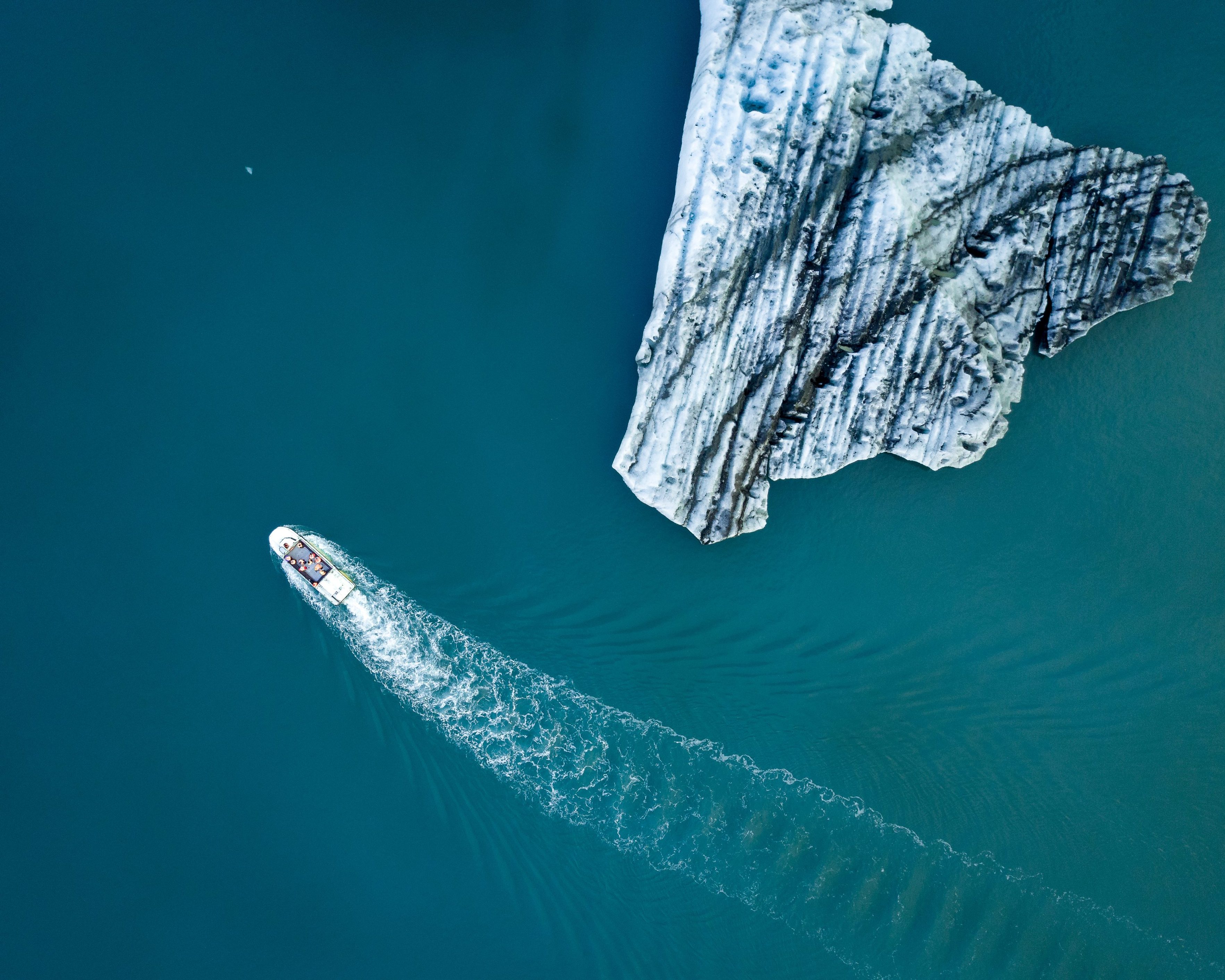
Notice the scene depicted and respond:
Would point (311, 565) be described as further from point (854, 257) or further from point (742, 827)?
point (854, 257)

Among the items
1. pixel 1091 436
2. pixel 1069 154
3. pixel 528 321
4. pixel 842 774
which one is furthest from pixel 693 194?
pixel 842 774

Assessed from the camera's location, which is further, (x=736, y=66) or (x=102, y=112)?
(x=102, y=112)

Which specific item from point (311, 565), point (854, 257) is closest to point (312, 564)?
point (311, 565)

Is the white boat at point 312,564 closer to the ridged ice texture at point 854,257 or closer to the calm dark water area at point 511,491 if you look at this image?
the calm dark water area at point 511,491

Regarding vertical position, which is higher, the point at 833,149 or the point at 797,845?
the point at 833,149

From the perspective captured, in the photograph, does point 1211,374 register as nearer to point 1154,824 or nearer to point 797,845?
point 1154,824

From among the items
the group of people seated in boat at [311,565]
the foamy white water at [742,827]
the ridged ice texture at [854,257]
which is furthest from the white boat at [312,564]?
the ridged ice texture at [854,257]

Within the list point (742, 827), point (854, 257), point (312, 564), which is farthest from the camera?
point (312, 564)
